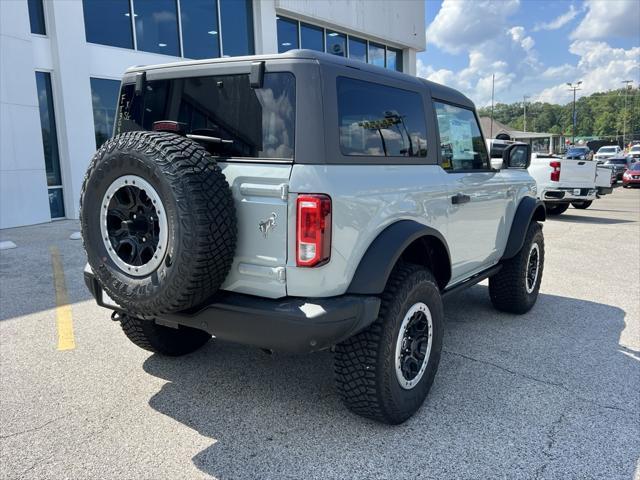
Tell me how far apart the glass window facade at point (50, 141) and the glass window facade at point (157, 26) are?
236 centimetres

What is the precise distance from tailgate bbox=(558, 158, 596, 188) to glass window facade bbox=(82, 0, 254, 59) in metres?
8.93

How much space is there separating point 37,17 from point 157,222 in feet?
35.5

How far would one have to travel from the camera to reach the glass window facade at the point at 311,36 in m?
16.2

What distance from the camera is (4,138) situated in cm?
1005

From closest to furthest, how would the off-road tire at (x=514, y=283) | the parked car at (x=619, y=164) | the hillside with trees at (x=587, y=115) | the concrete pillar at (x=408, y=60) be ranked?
the off-road tire at (x=514, y=283)
the concrete pillar at (x=408, y=60)
the parked car at (x=619, y=164)
the hillside with trees at (x=587, y=115)

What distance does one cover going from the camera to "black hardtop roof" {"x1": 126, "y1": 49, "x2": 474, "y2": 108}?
2.64 m

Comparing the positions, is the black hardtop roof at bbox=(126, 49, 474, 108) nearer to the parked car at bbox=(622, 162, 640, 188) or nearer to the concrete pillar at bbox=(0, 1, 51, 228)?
the concrete pillar at bbox=(0, 1, 51, 228)

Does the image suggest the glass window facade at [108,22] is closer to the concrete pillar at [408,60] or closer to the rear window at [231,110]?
the rear window at [231,110]

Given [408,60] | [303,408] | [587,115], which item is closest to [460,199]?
[303,408]

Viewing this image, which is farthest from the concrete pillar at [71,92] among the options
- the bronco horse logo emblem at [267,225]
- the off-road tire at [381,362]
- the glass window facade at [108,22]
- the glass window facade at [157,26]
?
the off-road tire at [381,362]

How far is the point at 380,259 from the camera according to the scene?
268cm

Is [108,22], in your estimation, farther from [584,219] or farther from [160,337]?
[584,219]

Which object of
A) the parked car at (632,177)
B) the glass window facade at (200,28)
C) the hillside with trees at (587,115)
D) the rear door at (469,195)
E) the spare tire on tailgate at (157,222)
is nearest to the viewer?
the spare tire on tailgate at (157,222)

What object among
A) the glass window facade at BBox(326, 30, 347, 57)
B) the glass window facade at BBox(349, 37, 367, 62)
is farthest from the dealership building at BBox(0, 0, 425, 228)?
the glass window facade at BBox(349, 37, 367, 62)
